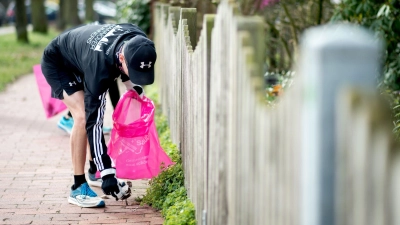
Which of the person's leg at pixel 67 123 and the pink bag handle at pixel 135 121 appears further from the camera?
the person's leg at pixel 67 123

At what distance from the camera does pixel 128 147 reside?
595cm

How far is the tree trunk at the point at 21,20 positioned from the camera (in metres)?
25.3

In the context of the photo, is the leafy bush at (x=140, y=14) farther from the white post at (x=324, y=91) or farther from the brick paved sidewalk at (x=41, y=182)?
the white post at (x=324, y=91)

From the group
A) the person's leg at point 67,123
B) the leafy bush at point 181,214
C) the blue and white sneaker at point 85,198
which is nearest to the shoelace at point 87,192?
the blue and white sneaker at point 85,198

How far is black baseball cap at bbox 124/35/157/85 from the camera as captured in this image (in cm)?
507

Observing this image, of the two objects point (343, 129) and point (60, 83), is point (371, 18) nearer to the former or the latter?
point (60, 83)

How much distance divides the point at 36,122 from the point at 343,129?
847 cm

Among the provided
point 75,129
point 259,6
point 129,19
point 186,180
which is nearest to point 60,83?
point 75,129

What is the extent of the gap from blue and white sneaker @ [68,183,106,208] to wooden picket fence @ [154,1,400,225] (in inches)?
61.8

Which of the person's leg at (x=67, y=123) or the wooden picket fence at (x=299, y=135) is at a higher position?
the wooden picket fence at (x=299, y=135)

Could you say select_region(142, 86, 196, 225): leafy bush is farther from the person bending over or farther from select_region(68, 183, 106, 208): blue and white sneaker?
select_region(68, 183, 106, 208): blue and white sneaker

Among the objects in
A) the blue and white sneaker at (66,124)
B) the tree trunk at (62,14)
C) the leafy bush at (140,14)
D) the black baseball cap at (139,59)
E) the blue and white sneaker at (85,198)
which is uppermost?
the black baseball cap at (139,59)

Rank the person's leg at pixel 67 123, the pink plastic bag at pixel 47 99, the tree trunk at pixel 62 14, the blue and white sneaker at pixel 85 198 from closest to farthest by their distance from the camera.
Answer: the blue and white sneaker at pixel 85 198, the pink plastic bag at pixel 47 99, the person's leg at pixel 67 123, the tree trunk at pixel 62 14

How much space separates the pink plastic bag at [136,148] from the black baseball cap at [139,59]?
0.87 meters
